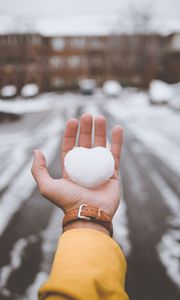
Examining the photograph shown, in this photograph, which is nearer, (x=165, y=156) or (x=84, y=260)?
(x=84, y=260)

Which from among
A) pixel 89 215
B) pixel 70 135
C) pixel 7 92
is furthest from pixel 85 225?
pixel 7 92

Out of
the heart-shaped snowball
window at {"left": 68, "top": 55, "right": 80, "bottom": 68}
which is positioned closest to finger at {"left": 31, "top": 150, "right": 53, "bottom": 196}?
the heart-shaped snowball

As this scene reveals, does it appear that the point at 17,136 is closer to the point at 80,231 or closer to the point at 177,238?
the point at 177,238

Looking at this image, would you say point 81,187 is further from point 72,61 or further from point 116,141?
point 72,61

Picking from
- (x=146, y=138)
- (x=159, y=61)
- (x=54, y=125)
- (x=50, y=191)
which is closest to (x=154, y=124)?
(x=146, y=138)

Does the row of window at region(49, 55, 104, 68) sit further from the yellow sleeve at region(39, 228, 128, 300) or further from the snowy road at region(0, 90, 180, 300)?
the yellow sleeve at region(39, 228, 128, 300)

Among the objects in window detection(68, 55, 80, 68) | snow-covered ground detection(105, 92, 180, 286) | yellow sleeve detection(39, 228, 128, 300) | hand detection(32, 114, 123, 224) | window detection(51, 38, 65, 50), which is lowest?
window detection(68, 55, 80, 68)
